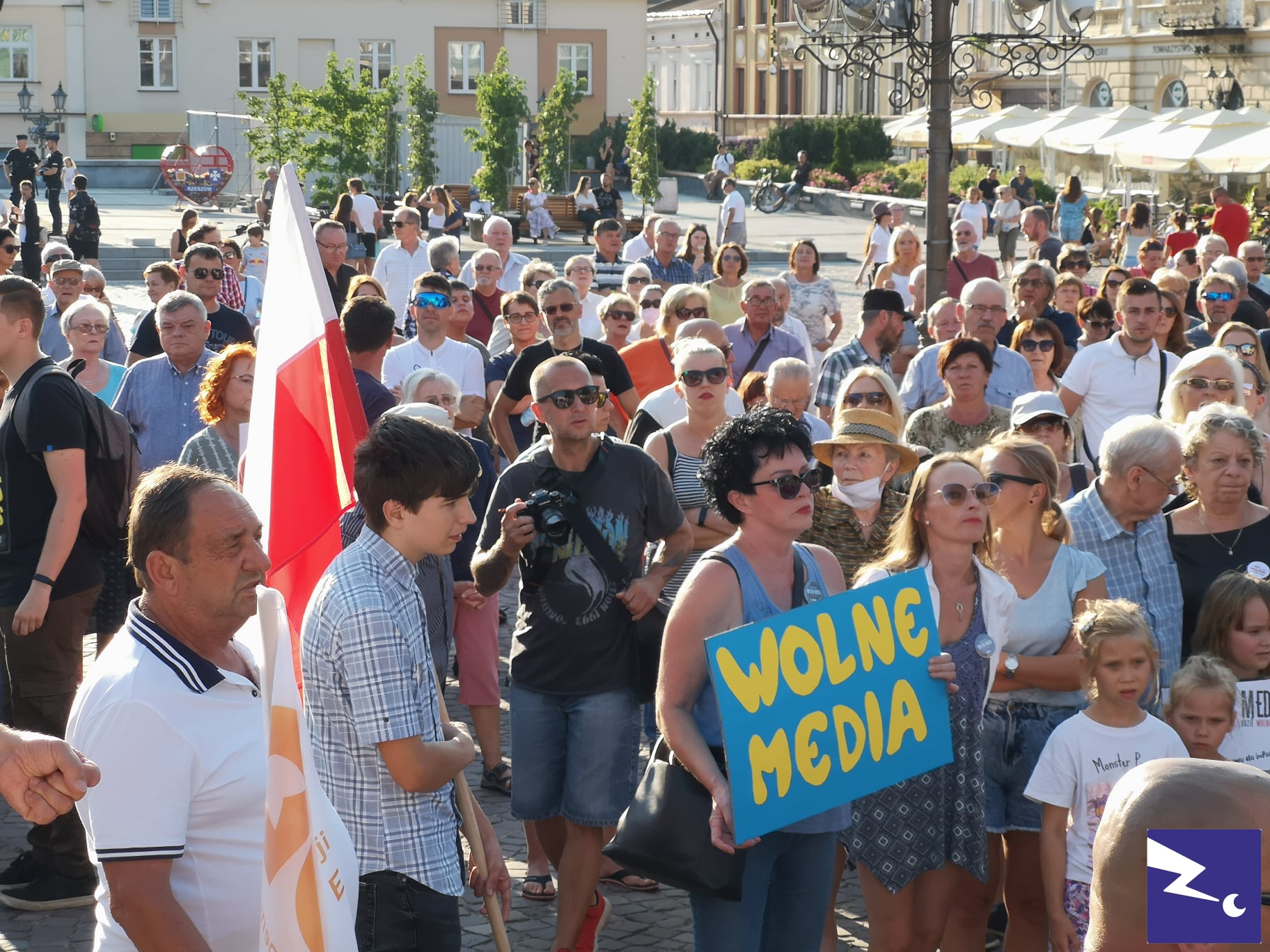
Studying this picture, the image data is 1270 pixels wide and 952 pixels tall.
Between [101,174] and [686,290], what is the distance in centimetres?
4634

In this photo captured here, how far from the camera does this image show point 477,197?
39188 mm

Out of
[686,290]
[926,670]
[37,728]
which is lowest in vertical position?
[37,728]

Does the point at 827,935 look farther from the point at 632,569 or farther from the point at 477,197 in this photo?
the point at 477,197

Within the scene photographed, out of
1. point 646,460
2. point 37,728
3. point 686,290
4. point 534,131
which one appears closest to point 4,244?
point 686,290

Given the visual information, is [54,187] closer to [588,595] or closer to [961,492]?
[588,595]

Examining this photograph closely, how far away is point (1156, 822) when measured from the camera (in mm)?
1872

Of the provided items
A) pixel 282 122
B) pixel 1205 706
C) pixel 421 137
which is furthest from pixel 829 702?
pixel 421 137

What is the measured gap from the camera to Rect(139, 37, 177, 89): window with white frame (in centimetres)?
5856

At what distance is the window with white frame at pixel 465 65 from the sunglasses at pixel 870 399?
56764 millimetres

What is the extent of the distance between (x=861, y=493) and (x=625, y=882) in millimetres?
1676

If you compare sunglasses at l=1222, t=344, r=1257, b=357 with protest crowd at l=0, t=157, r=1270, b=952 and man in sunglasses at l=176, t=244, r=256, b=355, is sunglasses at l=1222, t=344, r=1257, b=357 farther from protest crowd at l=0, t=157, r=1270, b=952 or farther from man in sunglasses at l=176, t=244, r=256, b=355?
man in sunglasses at l=176, t=244, r=256, b=355

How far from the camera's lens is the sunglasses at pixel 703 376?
657 cm

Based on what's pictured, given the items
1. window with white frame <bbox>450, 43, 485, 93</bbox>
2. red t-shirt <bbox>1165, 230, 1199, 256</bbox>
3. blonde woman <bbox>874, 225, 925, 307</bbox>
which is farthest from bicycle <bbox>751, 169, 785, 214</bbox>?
blonde woman <bbox>874, 225, 925, 307</bbox>

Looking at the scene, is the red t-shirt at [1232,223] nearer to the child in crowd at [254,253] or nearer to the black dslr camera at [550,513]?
the child in crowd at [254,253]
